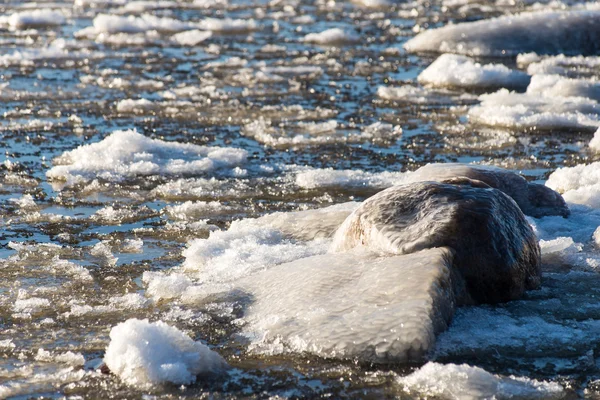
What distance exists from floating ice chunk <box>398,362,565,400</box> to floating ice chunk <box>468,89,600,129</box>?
17.2 ft

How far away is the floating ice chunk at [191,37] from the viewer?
1356 centimetres

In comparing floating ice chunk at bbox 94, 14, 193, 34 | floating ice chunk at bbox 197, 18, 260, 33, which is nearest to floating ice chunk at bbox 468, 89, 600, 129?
floating ice chunk at bbox 197, 18, 260, 33

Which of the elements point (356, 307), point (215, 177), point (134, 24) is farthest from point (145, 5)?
point (356, 307)

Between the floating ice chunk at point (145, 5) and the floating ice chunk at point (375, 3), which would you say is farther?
the floating ice chunk at point (375, 3)

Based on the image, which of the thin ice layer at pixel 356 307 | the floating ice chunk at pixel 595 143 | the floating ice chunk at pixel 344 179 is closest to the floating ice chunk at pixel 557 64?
the floating ice chunk at pixel 595 143

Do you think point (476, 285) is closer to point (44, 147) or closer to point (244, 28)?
point (44, 147)

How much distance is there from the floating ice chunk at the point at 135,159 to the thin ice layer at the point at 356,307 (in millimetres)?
2690

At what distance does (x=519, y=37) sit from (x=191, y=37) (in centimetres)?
492

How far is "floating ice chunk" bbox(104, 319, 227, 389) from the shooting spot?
3.61 m

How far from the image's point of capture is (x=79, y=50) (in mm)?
12820

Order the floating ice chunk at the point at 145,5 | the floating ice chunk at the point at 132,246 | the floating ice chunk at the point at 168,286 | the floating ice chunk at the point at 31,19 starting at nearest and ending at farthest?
the floating ice chunk at the point at 168,286, the floating ice chunk at the point at 132,246, the floating ice chunk at the point at 31,19, the floating ice chunk at the point at 145,5

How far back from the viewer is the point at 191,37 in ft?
45.4

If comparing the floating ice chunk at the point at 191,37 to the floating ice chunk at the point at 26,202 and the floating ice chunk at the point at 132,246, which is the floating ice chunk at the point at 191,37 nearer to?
the floating ice chunk at the point at 26,202

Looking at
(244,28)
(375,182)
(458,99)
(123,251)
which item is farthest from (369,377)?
(244,28)
